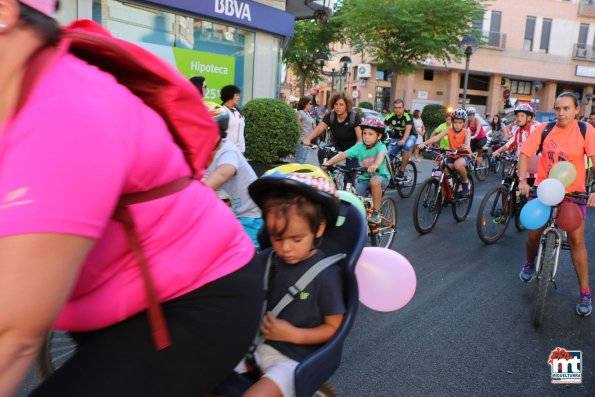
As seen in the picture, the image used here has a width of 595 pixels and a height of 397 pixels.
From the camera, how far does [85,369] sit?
1104 mm

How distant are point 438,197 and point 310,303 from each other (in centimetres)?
595

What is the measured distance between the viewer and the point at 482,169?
47.8ft

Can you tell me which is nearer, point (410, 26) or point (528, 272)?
point (528, 272)

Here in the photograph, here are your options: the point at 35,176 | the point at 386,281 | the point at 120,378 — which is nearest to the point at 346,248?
the point at 386,281

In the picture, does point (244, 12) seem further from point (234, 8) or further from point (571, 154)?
point (571, 154)

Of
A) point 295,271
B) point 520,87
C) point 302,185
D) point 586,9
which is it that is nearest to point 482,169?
point 295,271

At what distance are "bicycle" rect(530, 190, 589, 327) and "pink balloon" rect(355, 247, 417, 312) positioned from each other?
2.41 m

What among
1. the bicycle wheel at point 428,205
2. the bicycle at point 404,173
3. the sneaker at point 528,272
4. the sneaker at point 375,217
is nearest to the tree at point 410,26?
the bicycle at point 404,173

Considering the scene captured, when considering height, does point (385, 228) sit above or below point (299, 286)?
below

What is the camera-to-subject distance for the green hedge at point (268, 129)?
30.5 feet

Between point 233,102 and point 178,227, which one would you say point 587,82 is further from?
point 178,227

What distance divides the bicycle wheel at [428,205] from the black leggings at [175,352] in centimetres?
600

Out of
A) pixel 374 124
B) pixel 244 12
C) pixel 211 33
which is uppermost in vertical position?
pixel 244 12

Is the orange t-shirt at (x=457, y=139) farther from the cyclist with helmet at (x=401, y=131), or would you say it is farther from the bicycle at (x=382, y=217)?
the bicycle at (x=382, y=217)
